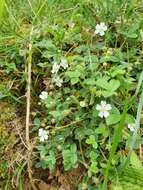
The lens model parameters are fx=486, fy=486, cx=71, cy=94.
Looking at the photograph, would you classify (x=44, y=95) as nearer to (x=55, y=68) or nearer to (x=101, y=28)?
(x=55, y=68)

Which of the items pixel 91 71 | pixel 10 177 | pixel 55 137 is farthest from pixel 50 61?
pixel 10 177

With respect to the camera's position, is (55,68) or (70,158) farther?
(55,68)

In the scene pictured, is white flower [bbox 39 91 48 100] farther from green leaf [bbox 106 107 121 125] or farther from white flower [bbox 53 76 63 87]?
green leaf [bbox 106 107 121 125]

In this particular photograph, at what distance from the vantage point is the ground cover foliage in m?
1.95

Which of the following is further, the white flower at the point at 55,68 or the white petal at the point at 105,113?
the white flower at the point at 55,68

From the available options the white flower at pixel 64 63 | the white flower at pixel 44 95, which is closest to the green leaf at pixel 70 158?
the white flower at pixel 44 95

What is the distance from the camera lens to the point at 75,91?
6.82 ft

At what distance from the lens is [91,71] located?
2074 millimetres

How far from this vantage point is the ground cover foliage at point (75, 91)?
1948 millimetres

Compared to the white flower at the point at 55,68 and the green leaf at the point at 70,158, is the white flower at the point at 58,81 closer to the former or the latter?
the white flower at the point at 55,68

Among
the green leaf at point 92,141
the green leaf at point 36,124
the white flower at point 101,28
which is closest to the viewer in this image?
the green leaf at point 92,141

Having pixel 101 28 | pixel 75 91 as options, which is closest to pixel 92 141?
pixel 75 91

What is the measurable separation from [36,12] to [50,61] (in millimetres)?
404

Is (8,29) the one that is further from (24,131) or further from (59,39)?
(24,131)
